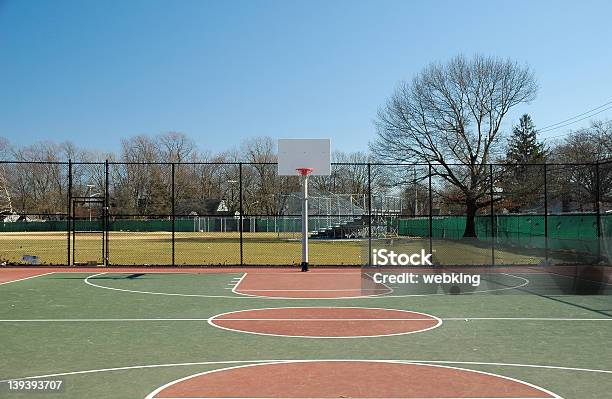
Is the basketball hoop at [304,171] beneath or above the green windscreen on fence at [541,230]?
above

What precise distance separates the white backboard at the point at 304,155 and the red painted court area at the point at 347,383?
534 inches

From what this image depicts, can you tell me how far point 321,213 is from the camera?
46.3m

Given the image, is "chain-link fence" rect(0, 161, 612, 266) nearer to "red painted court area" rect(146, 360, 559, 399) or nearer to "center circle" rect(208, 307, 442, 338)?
"center circle" rect(208, 307, 442, 338)

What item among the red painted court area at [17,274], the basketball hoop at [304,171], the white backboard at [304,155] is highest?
the white backboard at [304,155]

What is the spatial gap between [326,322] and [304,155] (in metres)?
10.9

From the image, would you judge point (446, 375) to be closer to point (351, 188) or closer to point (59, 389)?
point (59, 389)

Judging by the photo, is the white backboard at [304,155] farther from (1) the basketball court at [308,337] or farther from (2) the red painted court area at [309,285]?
(1) the basketball court at [308,337]

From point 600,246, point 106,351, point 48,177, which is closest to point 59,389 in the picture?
point 106,351

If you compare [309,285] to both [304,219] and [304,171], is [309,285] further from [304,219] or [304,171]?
[304,171]

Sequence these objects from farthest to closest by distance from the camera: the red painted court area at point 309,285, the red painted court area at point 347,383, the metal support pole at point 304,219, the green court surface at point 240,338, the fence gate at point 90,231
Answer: the fence gate at point 90,231, the metal support pole at point 304,219, the red painted court area at point 309,285, the green court surface at point 240,338, the red painted court area at point 347,383

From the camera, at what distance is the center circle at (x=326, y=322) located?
9641mm

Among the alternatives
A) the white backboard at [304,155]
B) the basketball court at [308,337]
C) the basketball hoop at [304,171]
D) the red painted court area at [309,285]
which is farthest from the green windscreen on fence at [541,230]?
the basketball hoop at [304,171]

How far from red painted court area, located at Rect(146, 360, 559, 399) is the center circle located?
2.15 metres

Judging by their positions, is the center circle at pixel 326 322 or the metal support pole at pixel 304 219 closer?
the center circle at pixel 326 322
